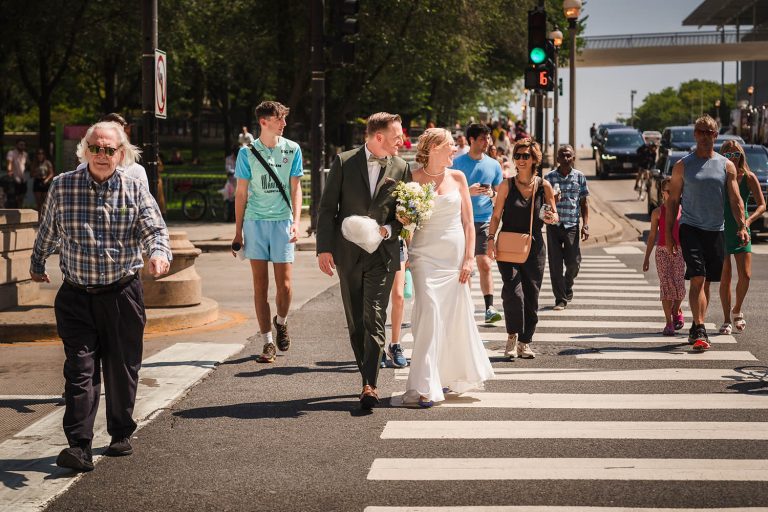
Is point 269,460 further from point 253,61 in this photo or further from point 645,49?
point 645,49

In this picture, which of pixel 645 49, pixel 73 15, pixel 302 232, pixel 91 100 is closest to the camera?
pixel 302 232

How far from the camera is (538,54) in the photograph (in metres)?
20.2

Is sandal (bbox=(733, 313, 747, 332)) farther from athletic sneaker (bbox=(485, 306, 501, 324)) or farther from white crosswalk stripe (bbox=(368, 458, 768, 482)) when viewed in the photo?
white crosswalk stripe (bbox=(368, 458, 768, 482))

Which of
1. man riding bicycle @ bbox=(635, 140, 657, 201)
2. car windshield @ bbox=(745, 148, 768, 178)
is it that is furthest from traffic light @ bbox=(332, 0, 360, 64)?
man riding bicycle @ bbox=(635, 140, 657, 201)

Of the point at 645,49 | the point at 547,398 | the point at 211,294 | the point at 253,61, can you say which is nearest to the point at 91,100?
the point at 253,61

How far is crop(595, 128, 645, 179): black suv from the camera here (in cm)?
4475

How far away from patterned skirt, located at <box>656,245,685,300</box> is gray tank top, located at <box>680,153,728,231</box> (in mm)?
852

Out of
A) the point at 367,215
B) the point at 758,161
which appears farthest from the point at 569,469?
the point at 758,161

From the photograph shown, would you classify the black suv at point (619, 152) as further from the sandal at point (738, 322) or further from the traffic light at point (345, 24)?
the sandal at point (738, 322)

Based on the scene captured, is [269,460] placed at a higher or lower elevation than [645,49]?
lower

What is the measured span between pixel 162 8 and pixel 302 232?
59.7 ft

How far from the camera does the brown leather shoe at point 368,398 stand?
7559mm

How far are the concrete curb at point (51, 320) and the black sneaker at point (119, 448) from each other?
13.3 feet

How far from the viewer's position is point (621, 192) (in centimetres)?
3894
